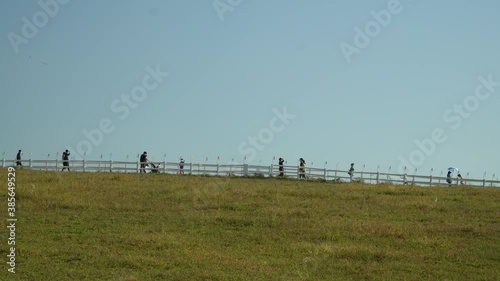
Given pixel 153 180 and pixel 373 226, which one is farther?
pixel 153 180

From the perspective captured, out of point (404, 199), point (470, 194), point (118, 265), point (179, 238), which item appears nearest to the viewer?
point (118, 265)

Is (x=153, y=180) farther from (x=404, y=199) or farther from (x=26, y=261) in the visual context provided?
(x=26, y=261)

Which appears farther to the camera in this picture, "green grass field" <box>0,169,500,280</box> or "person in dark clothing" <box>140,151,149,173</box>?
"person in dark clothing" <box>140,151,149,173</box>

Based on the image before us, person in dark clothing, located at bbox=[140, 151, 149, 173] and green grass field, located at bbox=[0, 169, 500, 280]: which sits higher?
person in dark clothing, located at bbox=[140, 151, 149, 173]

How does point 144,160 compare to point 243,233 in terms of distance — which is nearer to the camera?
point 243,233

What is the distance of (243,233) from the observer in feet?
74.7

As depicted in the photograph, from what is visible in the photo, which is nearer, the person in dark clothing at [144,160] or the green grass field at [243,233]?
the green grass field at [243,233]

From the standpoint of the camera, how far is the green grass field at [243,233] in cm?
1781

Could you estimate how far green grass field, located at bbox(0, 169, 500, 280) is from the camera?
58.4 ft

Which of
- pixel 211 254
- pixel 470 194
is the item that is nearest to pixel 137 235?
pixel 211 254

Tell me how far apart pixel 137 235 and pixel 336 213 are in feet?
28.5

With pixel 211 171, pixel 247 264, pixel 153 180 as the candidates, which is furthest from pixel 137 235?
pixel 211 171

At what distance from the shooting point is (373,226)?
78.9 feet

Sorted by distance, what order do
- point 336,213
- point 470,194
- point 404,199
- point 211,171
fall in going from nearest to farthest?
point 336,213
point 404,199
point 470,194
point 211,171
